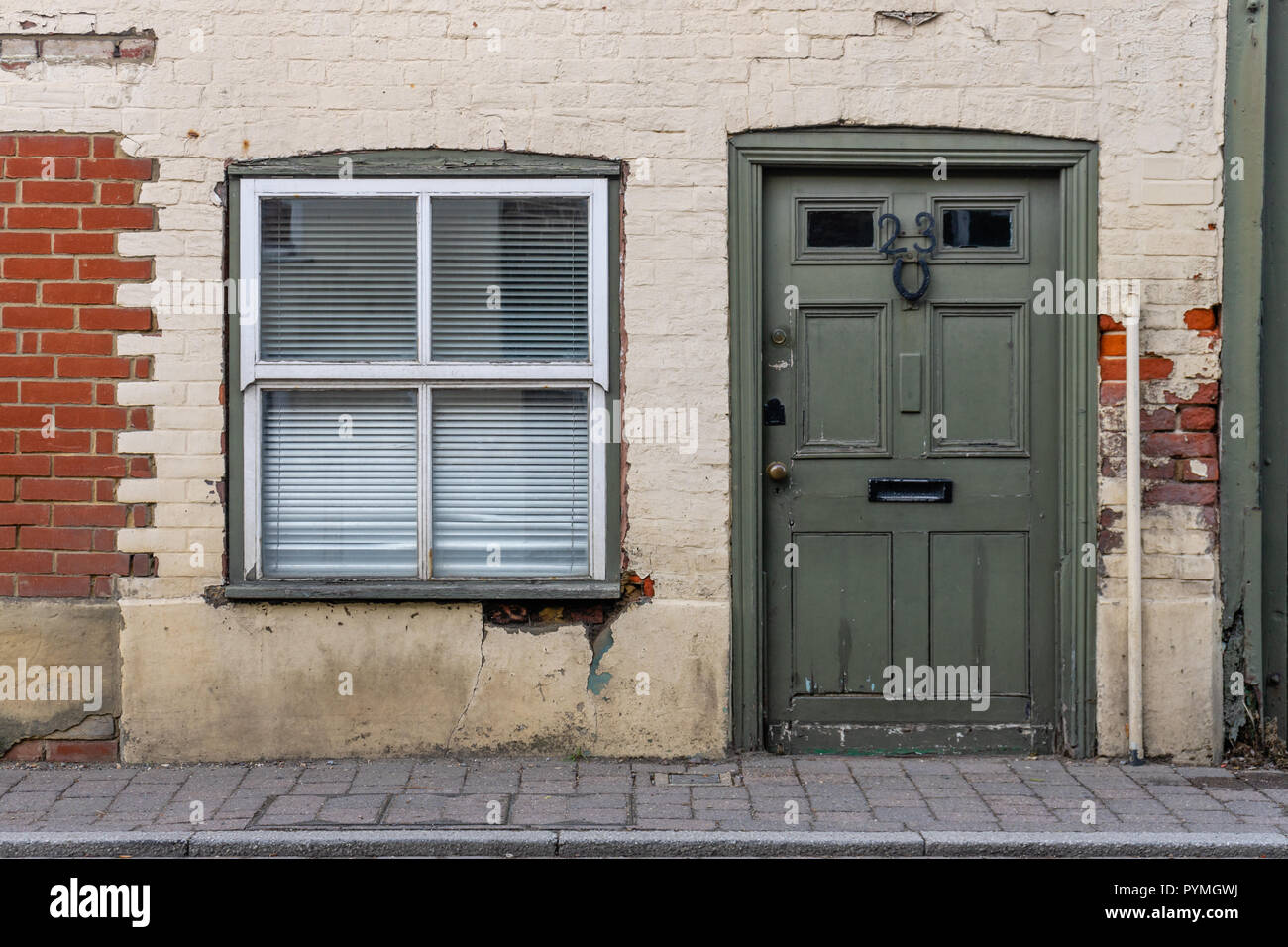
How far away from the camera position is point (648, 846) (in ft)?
14.0

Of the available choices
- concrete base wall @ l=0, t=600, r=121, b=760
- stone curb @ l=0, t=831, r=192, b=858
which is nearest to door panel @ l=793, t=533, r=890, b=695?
stone curb @ l=0, t=831, r=192, b=858

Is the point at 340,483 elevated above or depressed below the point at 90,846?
above

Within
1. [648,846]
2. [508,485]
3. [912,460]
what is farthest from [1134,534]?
[508,485]

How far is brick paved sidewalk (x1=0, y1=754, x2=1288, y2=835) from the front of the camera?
14.8ft

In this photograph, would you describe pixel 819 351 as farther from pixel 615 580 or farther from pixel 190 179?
pixel 190 179

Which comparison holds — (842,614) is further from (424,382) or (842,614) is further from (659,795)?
(424,382)

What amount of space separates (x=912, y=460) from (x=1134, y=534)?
1.00 m

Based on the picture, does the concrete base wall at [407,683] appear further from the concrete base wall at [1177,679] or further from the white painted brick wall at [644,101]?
the concrete base wall at [1177,679]

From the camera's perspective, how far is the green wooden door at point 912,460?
215 inches

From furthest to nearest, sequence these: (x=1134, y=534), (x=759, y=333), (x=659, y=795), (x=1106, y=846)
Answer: (x=759, y=333)
(x=1134, y=534)
(x=659, y=795)
(x=1106, y=846)

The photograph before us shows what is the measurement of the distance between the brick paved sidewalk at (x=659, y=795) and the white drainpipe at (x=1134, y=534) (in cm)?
23

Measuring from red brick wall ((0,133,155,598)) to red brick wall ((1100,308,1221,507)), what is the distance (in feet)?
13.9
